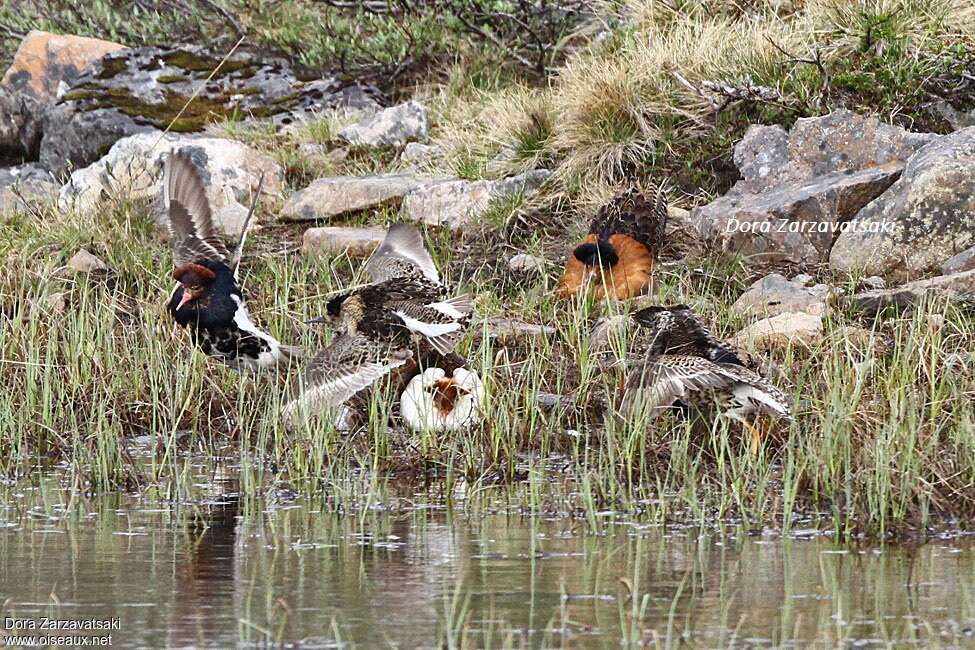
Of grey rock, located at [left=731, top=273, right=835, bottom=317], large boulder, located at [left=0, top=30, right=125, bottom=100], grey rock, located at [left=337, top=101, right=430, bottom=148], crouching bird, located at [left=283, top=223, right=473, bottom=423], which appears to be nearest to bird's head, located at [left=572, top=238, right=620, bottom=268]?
grey rock, located at [left=731, top=273, right=835, bottom=317]

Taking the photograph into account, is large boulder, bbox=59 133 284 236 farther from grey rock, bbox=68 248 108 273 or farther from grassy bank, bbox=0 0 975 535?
grey rock, bbox=68 248 108 273

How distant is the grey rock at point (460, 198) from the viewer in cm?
996

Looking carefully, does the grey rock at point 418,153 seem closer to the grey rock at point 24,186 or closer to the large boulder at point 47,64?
the grey rock at point 24,186

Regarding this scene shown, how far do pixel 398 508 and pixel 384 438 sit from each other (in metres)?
0.72

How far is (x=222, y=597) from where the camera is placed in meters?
4.46

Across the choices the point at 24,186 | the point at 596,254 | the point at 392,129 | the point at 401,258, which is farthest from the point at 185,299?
the point at 24,186

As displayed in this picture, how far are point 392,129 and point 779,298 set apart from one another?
170 inches

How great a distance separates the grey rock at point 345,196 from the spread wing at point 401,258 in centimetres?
166

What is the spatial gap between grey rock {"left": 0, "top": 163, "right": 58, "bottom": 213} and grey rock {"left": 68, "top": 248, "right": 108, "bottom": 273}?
115cm

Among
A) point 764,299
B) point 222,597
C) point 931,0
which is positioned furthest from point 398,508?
point 931,0

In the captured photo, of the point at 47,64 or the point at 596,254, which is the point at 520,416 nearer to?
the point at 596,254

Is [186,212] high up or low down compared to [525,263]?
up

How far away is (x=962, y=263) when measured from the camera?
8195 millimetres

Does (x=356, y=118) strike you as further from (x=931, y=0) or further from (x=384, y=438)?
(x=384, y=438)
